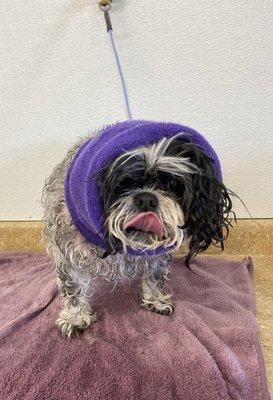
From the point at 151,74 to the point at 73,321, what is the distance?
0.78m

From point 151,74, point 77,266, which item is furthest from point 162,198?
point 151,74

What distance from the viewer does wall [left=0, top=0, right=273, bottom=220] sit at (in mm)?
1277

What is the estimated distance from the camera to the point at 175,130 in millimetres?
823

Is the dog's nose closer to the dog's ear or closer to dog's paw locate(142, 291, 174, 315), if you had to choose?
the dog's ear

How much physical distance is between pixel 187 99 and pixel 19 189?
2.35 feet

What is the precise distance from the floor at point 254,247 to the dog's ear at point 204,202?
0.42 metres

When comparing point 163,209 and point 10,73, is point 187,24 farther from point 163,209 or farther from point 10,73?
point 163,209

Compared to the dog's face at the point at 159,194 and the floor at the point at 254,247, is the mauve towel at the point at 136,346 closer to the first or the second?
the floor at the point at 254,247

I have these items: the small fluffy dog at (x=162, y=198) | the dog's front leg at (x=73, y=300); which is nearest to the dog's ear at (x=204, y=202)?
the small fluffy dog at (x=162, y=198)

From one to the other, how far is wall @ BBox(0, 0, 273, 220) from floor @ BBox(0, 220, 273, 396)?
0.06 meters

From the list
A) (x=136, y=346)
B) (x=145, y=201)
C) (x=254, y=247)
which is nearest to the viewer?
(x=145, y=201)

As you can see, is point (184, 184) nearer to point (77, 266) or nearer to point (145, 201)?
point (145, 201)

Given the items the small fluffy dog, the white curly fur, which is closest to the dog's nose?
the small fluffy dog

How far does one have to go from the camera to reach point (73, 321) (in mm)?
1091
